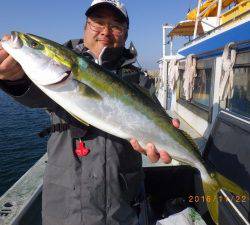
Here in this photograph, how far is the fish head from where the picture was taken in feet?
8.45

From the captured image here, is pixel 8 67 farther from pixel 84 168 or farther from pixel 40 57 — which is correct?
pixel 84 168

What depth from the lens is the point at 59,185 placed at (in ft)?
10.00

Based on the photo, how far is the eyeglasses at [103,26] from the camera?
3.35m

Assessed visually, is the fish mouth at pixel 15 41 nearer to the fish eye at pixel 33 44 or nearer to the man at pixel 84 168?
the fish eye at pixel 33 44

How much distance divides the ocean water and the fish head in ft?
32.6

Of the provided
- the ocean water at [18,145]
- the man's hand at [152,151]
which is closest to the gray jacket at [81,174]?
the man's hand at [152,151]

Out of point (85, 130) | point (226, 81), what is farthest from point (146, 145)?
point (226, 81)

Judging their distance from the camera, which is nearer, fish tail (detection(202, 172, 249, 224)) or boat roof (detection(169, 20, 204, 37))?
fish tail (detection(202, 172, 249, 224))

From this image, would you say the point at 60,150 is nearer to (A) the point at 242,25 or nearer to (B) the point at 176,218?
(B) the point at 176,218

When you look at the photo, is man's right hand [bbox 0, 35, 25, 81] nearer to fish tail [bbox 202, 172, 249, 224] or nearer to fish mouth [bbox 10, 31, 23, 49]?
fish mouth [bbox 10, 31, 23, 49]

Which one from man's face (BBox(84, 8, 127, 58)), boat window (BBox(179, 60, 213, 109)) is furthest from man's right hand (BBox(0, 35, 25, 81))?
boat window (BBox(179, 60, 213, 109))

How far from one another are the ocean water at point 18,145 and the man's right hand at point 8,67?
966cm

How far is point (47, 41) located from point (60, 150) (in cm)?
104

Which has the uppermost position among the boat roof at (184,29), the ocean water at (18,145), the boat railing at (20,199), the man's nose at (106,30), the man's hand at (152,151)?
the boat roof at (184,29)
